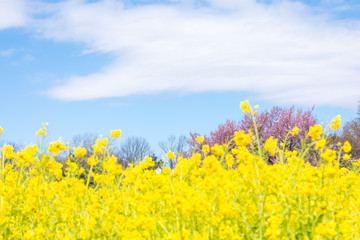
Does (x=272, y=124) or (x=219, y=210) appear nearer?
(x=219, y=210)

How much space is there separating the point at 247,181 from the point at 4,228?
98.3 inches

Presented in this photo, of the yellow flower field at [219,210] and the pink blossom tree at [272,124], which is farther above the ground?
the pink blossom tree at [272,124]

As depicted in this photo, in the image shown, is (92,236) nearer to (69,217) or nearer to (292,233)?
(69,217)

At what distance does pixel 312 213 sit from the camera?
11.3 ft

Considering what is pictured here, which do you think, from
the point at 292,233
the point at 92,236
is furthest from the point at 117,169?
the point at 292,233

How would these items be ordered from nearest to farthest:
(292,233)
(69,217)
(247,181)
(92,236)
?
(292,233) → (92,236) → (247,181) → (69,217)

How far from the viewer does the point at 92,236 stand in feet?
10.5

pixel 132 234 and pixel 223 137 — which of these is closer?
pixel 132 234

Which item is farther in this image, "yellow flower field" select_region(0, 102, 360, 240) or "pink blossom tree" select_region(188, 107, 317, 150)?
"pink blossom tree" select_region(188, 107, 317, 150)

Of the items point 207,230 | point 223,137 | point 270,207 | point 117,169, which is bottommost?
point 207,230

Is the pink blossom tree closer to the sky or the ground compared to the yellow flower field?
closer to the sky

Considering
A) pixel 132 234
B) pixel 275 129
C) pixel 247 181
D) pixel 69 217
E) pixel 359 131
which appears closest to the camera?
pixel 132 234

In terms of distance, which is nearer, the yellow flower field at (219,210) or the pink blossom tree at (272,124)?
the yellow flower field at (219,210)

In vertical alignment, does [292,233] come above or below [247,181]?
below
